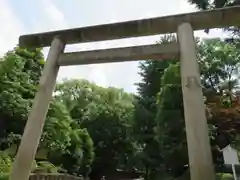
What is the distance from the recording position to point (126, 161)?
1941 cm

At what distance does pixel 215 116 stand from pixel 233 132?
3.25 ft

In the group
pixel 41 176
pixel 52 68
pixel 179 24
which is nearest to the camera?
pixel 179 24

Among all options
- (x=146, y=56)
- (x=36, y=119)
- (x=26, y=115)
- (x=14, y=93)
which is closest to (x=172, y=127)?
A: (x=26, y=115)

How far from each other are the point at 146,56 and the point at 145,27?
444 millimetres

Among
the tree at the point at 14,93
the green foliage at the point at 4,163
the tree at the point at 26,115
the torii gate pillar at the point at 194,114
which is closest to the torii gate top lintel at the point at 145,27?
the torii gate pillar at the point at 194,114

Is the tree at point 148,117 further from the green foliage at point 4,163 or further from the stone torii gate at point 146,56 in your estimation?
the stone torii gate at point 146,56

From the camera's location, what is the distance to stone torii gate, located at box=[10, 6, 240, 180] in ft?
11.7

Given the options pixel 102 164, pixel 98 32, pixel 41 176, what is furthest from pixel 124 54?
pixel 102 164

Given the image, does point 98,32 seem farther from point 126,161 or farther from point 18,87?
point 126,161

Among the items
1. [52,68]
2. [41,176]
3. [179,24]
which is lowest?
[41,176]

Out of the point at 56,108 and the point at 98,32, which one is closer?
the point at 98,32

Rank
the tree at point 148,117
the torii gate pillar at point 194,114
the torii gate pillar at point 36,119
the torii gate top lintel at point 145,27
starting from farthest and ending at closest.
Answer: the tree at point 148,117 < the torii gate top lintel at point 145,27 < the torii gate pillar at point 36,119 < the torii gate pillar at point 194,114

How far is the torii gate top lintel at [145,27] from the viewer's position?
4.34 meters

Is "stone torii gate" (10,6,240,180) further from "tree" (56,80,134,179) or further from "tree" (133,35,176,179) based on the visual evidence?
Result: "tree" (56,80,134,179)
